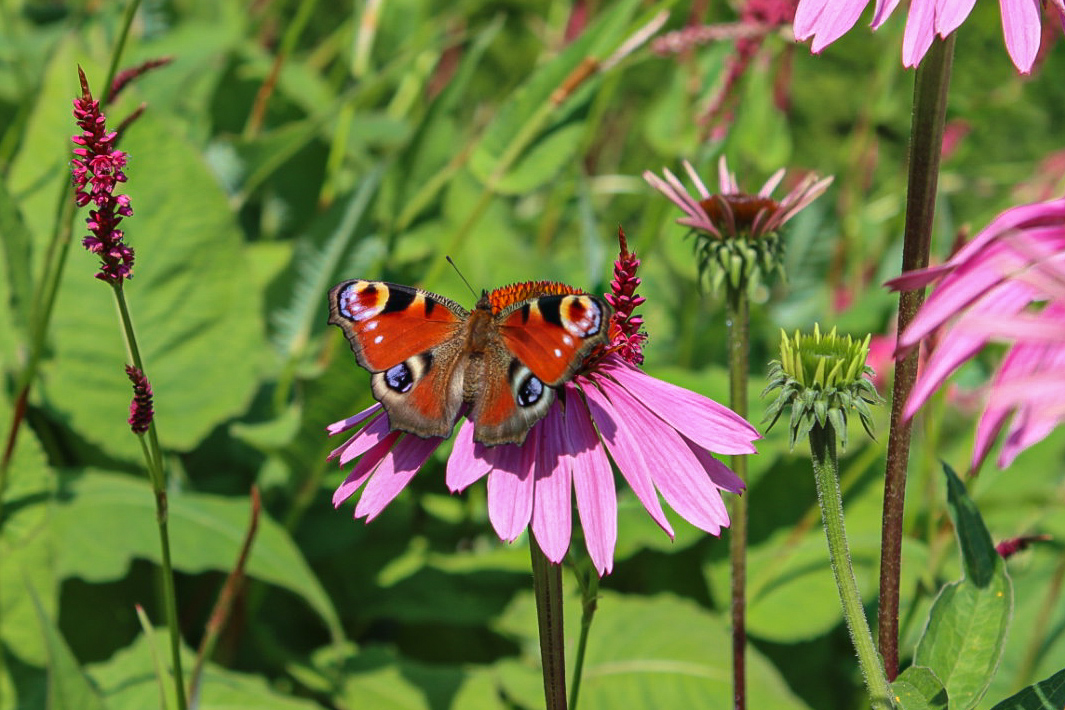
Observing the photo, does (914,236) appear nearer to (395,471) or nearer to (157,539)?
(395,471)

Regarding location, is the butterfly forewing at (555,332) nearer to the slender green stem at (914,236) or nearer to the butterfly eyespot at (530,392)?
the butterfly eyespot at (530,392)

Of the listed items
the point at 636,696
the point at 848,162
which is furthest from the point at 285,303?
the point at 848,162

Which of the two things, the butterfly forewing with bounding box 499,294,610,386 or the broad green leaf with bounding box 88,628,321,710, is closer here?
the butterfly forewing with bounding box 499,294,610,386

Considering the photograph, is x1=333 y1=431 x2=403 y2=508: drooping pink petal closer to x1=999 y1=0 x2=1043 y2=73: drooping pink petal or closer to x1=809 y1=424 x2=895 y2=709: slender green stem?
x1=809 y1=424 x2=895 y2=709: slender green stem

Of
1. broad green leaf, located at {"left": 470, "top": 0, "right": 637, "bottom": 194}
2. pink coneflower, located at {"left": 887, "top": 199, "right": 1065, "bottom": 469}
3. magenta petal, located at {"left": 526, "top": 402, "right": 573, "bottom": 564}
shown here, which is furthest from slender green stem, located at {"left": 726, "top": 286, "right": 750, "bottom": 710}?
broad green leaf, located at {"left": 470, "top": 0, "right": 637, "bottom": 194}

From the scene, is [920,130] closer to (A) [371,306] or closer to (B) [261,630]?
(A) [371,306]

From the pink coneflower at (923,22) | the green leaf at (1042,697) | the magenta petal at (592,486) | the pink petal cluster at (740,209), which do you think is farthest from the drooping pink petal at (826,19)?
the green leaf at (1042,697)

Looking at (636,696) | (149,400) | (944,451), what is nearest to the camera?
(149,400)
